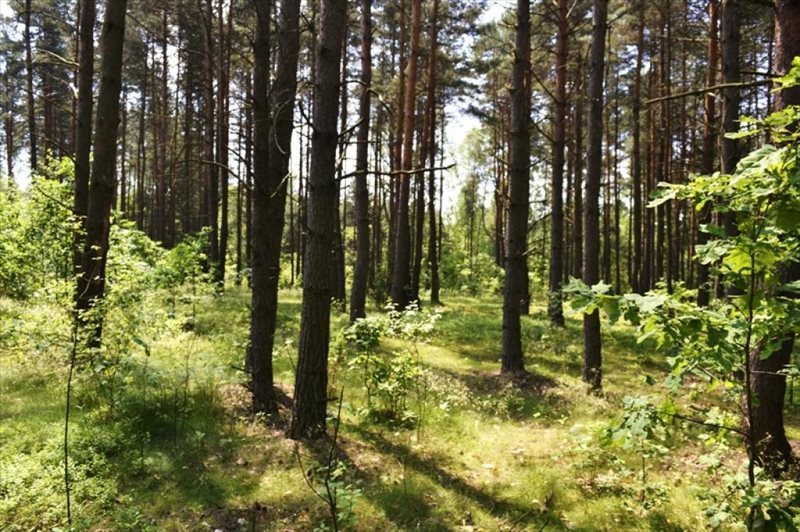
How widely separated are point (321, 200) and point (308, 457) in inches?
99.7

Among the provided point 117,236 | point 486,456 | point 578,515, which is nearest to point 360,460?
point 486,456

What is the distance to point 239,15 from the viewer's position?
17281mm

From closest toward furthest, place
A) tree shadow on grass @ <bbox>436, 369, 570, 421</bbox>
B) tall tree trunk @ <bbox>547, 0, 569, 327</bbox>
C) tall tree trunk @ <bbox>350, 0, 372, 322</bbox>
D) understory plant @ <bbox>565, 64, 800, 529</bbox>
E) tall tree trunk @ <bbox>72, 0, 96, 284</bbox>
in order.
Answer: understory plant @ <bbox>565, 64, 800, 529</bbox>
tree shadow on grass @ <bbox>436, 369, 570, 421</bbox>
tall tree trunk @ <bbox>72, 0, 96, 284</bbox>
tall tree trunk @ <bbox>350, 0, 372, 322</bbox>
tall tree trunk @ <bbox>547, 0, 569, 327</bbox>

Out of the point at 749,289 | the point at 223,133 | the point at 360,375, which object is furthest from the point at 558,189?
the point at 749,289

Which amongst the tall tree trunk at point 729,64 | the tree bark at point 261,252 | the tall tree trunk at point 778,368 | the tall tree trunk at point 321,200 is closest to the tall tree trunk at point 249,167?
the tree bark at point 261,252

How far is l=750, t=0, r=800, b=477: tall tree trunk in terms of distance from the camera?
13.5 feet

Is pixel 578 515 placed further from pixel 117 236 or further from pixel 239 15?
pixel 239 15

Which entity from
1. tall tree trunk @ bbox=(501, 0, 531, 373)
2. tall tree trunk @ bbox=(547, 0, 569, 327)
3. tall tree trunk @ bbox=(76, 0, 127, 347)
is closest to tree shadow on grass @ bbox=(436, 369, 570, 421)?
tall tree trunk @ bbox=(501, 0, 531, 373)

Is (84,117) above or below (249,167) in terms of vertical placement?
above

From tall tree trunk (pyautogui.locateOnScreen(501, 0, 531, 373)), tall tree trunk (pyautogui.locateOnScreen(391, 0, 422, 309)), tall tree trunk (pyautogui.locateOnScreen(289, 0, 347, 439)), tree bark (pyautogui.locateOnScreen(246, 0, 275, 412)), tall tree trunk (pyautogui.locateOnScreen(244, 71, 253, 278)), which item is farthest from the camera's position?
tall tree trunk (pyautogui.locateOnScreen(391, 0, 422, 309))

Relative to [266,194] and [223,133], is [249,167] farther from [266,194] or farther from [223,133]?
[223,133]

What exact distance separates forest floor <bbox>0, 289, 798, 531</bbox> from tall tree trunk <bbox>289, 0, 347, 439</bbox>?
673 millimetres

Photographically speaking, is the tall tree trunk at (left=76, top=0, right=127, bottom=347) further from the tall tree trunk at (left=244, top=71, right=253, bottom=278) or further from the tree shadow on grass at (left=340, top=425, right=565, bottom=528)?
the tree shadow on grass at (left=340, top=425, right=565, bottom=528)

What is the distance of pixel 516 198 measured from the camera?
8711mm
